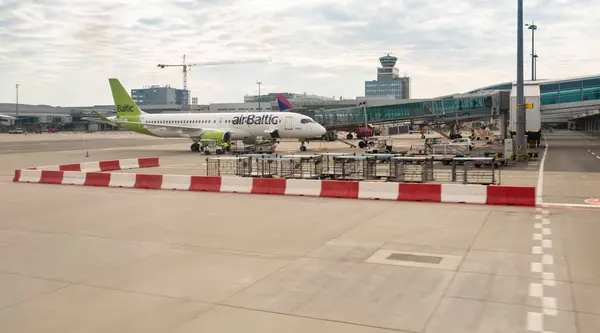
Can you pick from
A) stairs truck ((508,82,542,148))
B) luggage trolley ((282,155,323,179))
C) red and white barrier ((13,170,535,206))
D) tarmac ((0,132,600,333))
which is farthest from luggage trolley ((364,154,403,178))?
stairs truck ((508,82,542,148))

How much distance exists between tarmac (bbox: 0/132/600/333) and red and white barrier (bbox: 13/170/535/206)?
90 centimetres

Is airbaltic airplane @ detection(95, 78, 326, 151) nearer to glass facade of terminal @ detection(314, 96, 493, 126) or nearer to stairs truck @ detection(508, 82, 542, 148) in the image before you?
stairs truck @ detection(508, 82, 542, 148)

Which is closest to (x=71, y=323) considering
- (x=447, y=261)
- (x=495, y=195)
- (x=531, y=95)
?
(x=447, y=261)

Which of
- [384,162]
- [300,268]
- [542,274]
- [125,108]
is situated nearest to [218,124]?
[125,108]

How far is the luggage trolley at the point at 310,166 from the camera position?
22.4 meters

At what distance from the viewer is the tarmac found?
21.9 ft

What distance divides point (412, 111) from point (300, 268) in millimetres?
57630

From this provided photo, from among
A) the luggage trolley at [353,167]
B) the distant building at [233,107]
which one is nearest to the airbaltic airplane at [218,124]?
the luggage trolley at [353,167]

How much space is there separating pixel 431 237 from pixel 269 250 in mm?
3714

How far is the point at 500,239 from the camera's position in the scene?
11.3 metres

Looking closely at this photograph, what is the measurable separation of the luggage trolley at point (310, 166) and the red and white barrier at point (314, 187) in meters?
3.29

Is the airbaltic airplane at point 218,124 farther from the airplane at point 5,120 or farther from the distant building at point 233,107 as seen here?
the distant building at point 233,107

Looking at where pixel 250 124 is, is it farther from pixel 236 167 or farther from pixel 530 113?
pixel 530 113

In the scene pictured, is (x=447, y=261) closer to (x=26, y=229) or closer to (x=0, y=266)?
(x=0, y=266)
